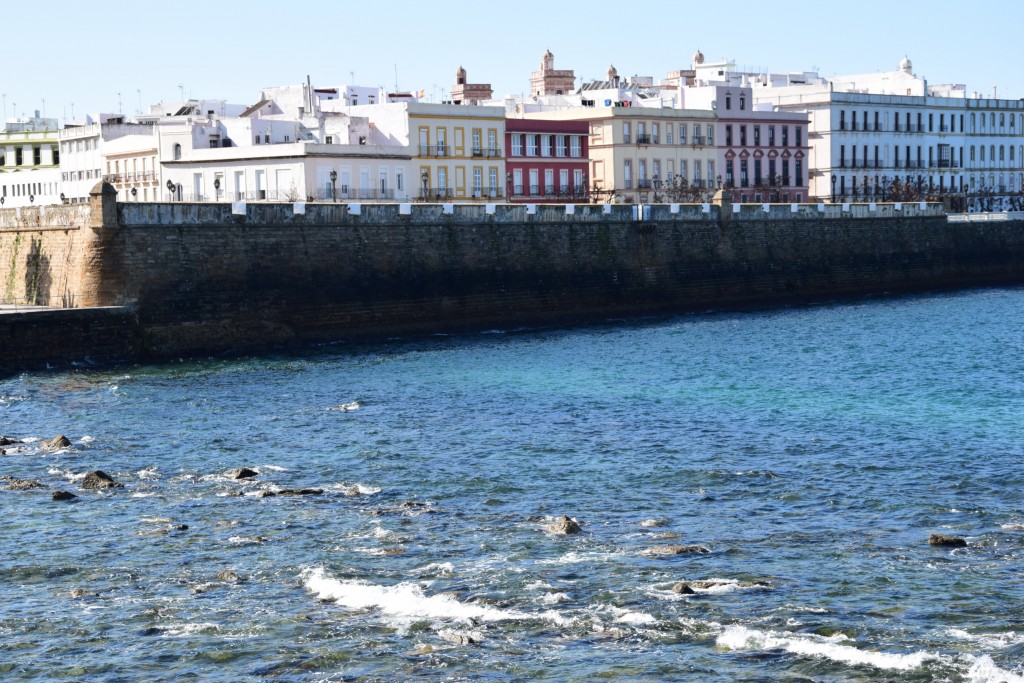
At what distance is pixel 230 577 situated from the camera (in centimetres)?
2161

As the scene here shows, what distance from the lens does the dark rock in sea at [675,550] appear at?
2247 cm

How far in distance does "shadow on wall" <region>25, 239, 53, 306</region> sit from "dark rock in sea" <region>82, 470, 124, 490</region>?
911 inches

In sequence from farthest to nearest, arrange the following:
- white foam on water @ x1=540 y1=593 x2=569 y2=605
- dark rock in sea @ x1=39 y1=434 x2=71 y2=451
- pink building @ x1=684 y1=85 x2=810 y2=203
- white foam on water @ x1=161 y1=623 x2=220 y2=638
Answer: pink building @ x1=684 y1=85 x2=810 y2=203 < dark rock in sea @ x1=39 y1=434 x2=71 y2=451 < white foam on water @ x1=540 y1=593 x2=569 y2=605 < white foam on water @ x1=161 y1=623 x2=220 y2=638

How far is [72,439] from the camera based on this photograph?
32.8 meters

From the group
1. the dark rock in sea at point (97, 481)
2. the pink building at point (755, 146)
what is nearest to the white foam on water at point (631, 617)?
the dark rock in sea at point (97, 481)

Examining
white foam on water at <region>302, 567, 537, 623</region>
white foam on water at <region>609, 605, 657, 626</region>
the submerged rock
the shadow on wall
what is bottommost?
white foam on water at <region>609, 605, 657, 626</region>

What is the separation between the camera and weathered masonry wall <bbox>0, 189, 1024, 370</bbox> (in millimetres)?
47719

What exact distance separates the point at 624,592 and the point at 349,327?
32.8 meters

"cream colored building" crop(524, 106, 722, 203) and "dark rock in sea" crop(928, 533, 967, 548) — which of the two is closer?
"dark rock in sea" crop(928, 533, 967, 548)

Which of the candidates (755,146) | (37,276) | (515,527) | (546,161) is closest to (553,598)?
(515,527)

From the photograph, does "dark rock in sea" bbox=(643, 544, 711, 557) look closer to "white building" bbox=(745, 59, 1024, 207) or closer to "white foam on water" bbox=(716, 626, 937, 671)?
"white foam on water" bbox=(716, 626, 937, 671)

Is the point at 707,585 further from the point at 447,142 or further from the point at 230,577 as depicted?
the point at 447,142

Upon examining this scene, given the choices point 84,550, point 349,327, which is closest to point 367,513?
point 84,550

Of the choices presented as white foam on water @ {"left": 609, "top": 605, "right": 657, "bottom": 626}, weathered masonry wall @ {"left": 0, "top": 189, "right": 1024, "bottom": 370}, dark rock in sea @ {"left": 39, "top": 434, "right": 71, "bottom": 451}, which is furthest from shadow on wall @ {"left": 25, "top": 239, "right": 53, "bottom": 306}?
white foam on water @ {"left": 609, "top": 605, "right": 657, "bottom": 626}
